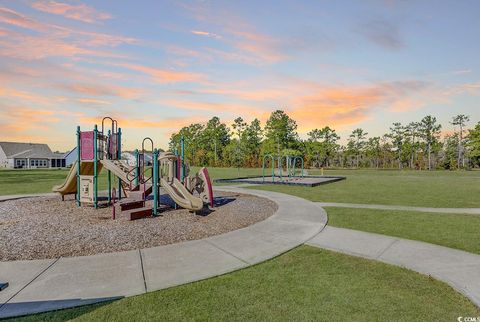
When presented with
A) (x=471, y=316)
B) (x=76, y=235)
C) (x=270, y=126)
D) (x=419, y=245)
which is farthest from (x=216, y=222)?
(x=270, y=126)

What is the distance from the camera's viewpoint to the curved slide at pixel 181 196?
31.7ft

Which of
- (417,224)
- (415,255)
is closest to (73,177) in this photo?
(415,255)

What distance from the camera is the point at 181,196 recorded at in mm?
10516

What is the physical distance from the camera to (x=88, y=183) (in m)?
11.2

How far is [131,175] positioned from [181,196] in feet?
7.91

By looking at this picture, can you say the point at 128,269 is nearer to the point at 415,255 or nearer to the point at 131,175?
the point at 415,255

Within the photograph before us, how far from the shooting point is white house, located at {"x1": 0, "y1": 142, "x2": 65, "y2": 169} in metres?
64.6

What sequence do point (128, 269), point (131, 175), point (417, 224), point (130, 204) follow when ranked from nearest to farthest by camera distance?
point (128, 269) → point (417, 224) → point (130, 204) → point (131, 175)

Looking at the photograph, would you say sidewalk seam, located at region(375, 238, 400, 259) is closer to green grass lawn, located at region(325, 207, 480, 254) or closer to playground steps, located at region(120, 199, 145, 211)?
green grass lawn, located at region(325, 207, 480, 254)

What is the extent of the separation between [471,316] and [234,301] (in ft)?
10.3

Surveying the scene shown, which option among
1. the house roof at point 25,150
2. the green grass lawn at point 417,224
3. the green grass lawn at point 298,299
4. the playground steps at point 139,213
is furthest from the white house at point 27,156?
the green grass lawn at point 298,299

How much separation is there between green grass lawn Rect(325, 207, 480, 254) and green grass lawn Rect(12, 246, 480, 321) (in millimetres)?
2682

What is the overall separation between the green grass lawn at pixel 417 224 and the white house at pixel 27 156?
247ft

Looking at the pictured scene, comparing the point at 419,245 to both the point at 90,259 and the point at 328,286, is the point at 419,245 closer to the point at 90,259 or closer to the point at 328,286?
the point at 328,286
